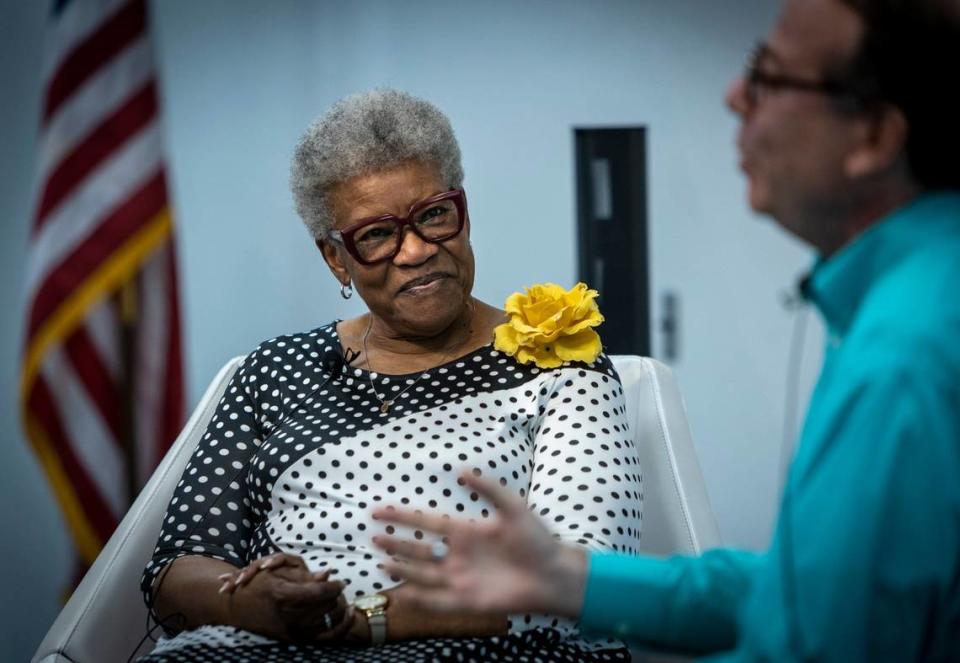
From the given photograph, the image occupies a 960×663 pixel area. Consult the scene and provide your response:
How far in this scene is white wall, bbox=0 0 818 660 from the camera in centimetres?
285

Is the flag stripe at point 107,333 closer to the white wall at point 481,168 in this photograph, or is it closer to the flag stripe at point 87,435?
the flag stripe at point 87,435

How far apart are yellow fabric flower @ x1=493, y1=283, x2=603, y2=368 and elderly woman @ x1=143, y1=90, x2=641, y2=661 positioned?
2cm

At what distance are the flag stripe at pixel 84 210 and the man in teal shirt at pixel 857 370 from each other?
4.80 feet

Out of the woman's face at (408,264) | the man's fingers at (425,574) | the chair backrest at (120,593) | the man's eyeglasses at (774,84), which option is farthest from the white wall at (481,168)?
the man's eyeglasses at (774,84)

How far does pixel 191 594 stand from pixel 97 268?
903 mm

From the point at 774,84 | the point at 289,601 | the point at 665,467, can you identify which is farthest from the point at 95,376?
the point at 774,84

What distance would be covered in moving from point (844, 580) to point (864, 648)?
0.06m

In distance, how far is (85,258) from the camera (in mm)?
2232

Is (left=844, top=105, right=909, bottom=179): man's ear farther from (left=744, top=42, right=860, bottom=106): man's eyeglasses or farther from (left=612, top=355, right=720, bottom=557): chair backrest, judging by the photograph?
(left=612, top=355, right=720, bottom=557): chair backrest

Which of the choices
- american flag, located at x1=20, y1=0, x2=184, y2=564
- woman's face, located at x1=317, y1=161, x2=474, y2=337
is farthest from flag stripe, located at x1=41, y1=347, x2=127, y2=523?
woman's face, located at x1=317, y1=161, x2=474, y2=337

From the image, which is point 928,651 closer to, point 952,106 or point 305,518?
point 952,106

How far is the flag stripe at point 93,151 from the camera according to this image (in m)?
2.24

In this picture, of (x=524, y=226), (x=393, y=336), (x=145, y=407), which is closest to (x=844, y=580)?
(x=393, y=336)

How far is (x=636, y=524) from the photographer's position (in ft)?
5.23
